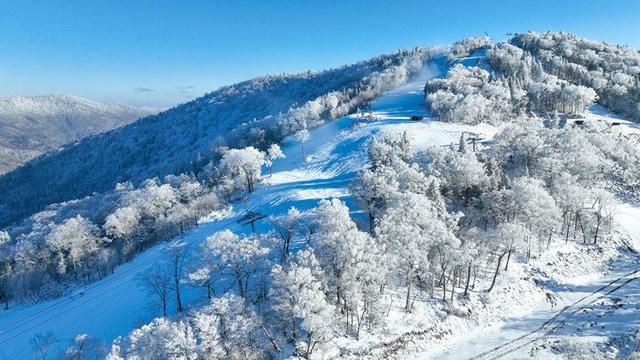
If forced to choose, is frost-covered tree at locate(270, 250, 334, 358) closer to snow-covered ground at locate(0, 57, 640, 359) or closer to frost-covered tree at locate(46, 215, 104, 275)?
snow-covered ground at locate(0, 57, 640, 359)

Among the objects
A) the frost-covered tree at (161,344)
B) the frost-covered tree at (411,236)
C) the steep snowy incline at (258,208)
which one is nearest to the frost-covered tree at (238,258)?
the steep snowy incline at (258,208)

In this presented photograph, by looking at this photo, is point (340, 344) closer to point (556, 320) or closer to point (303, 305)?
point (303, 305)

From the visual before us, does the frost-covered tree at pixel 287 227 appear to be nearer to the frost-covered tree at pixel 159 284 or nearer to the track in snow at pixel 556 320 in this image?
the frost-covered tree at pixel 159 284

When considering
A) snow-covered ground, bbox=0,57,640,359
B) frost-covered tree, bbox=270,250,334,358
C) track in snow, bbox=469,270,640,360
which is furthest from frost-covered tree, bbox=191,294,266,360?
track in snow, bbox=469,270,640,360

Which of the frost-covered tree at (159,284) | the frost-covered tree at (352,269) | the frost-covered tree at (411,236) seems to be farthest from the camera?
the frost-covered tree at (159,284)

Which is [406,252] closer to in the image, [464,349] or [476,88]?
[464,349]

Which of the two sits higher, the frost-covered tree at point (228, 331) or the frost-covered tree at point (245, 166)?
the frost-covered tree at point (245, 166)
